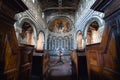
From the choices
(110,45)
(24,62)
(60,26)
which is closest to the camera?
(110,45)

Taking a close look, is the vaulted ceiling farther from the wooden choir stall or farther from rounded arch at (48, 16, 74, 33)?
the wooden choir stall

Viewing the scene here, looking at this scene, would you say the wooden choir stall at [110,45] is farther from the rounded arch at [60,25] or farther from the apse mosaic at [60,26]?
the apse mosaic at [60,26]

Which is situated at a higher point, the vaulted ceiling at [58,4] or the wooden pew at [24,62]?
the vaulted ceiling at [58,4]

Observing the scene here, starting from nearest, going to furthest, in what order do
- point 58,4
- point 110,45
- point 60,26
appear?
point 110,45 → point 58,4 → point 60,26

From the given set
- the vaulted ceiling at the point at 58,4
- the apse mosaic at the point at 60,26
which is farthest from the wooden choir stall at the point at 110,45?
the apse mosaic at the point at 60,26

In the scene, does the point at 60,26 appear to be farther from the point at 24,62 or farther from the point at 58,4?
the point at 24,62

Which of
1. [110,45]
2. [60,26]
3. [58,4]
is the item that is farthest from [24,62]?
[60,26]

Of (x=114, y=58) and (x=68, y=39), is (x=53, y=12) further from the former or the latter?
(x=114, y=58)

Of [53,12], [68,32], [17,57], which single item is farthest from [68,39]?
[17,57]

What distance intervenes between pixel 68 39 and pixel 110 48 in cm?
1497

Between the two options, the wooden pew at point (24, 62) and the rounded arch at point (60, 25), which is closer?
the wooden pew at point (24, 62)

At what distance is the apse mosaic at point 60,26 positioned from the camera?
17.2 meters

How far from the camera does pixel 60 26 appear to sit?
17.6 metres

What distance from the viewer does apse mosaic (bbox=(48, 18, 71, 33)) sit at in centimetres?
→ 1720
